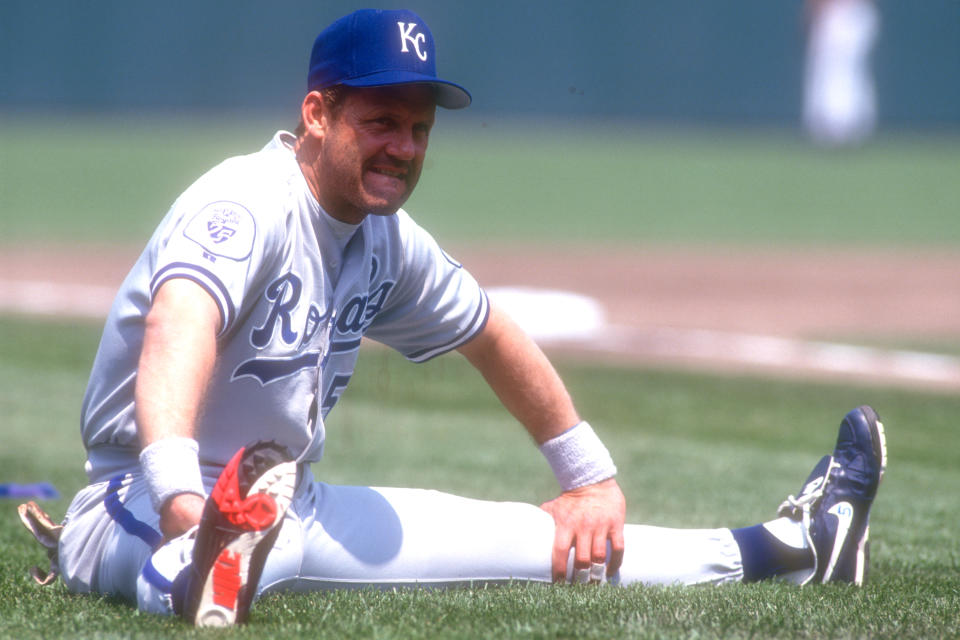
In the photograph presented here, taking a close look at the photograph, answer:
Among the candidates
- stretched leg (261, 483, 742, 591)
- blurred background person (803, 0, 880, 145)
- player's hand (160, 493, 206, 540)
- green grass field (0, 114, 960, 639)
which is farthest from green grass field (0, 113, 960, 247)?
player's hand (160, 493, 206, 540)

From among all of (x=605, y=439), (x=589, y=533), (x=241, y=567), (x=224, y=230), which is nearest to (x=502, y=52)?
(x=605, y=439)

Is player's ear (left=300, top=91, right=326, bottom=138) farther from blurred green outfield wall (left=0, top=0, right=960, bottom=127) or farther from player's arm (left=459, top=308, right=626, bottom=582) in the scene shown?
blurred green outfield wall (left=0, top=0, right=960, bottom=127)

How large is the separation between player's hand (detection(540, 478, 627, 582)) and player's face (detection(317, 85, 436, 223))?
0.73 m

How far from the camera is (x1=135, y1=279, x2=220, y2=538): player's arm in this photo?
2.11m

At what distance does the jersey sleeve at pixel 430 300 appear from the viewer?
2744 millimetres

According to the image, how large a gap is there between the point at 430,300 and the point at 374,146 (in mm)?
467

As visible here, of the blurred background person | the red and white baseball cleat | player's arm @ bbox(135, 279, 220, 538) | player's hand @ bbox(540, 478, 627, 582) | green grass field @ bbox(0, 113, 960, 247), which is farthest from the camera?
the blurred background person

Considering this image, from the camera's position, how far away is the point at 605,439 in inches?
198

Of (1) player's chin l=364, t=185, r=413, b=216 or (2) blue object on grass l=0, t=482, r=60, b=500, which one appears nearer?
(1) player's chin l=364, t=185, r=413, b=216

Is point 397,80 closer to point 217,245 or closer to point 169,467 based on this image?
point 217,245

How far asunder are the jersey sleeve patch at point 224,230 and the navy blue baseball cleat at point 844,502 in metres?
1.33

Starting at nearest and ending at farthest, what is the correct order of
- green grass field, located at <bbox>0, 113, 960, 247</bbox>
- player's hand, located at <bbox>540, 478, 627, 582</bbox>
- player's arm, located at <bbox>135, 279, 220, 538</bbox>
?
1. player's arm, located at <bbox>135, 279, 220, 538</bbox>
2. player's hand, located at <bbox>540, 478, 627, 582</bbox>
3. green grass field, located at <bbox>0, 113, 960, 247</bbox>

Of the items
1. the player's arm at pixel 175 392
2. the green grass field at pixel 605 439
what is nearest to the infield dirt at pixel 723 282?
the green grass field at pixel 605 439

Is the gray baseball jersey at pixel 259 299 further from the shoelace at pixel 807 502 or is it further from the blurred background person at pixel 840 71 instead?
the blurred background person at pixel 840 71
